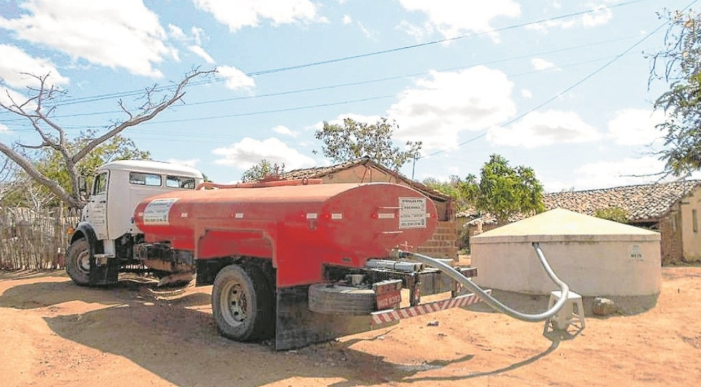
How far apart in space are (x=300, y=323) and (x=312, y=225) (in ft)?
4.48

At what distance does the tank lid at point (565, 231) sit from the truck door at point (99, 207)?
25.7 ft

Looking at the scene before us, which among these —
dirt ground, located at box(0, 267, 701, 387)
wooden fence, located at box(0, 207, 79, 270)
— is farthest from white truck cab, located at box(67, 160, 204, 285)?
wooden fence, located at box(0, 207, 79, 270)

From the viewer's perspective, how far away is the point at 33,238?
14828 mm

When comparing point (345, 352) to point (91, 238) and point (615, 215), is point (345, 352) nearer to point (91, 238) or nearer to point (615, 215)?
point (91, 238)

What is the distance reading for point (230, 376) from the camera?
5484 millimetres

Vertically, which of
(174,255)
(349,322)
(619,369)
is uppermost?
(174,255)

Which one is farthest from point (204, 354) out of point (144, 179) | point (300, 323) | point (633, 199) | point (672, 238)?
point (633, 199)

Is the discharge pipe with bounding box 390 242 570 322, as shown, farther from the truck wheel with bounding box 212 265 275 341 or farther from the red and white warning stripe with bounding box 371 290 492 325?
the truck wheel with bounding box 212 265 275 341

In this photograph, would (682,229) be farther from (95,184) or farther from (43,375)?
(43,375)

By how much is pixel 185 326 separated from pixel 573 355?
18.0 ft

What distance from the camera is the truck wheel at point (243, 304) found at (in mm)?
6746

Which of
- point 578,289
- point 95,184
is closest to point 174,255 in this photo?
point 95,184

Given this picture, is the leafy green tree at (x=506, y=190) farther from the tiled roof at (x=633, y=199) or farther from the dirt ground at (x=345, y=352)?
the dirt ground at (x=345, y=352)

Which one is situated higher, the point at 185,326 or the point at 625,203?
the point at 625,203
